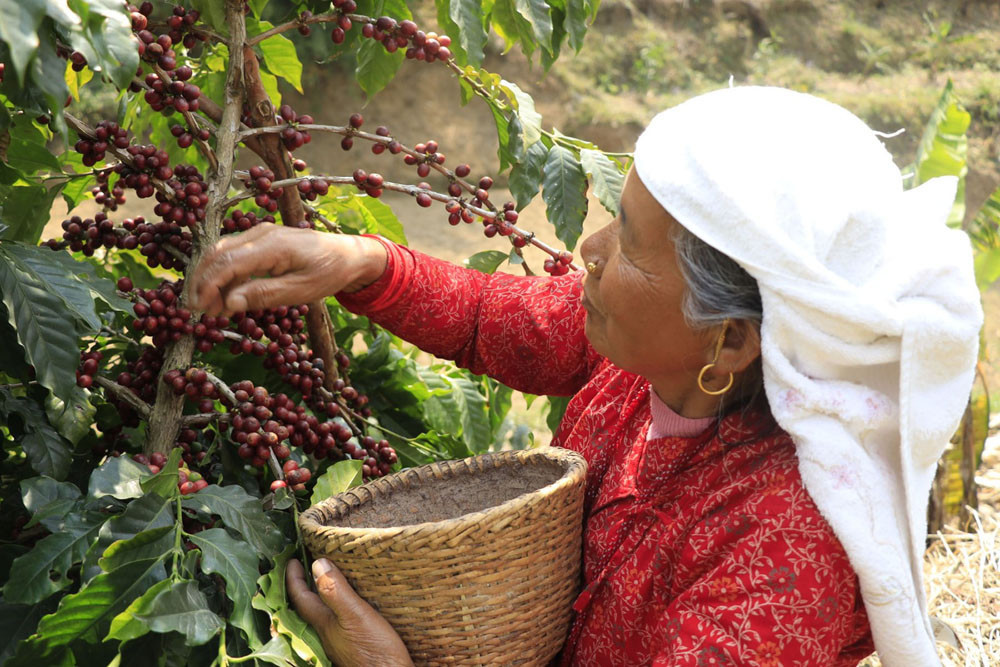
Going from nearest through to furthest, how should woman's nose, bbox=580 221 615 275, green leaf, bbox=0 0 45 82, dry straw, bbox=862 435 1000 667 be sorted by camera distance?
green leaf, bbox=0 0 45 82 → woman's nose, bbox=580 221 615 275 → dry straw, bbox=862 435 1000 667

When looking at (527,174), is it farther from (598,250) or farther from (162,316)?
(162,316)

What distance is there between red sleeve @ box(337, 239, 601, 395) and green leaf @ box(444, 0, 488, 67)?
13.1 inches

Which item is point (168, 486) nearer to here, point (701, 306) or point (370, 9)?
point (701, 306)

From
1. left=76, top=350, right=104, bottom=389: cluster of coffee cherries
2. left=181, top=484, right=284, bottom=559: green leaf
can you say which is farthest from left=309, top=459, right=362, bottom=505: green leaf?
left=76, top=350, right=104, bottom=389: cluster of coffee cherries

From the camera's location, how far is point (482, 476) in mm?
1492

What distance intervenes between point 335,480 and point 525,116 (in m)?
0.70

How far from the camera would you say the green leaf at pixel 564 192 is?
5.74ft

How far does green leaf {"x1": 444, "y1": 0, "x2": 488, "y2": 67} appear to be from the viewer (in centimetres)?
156

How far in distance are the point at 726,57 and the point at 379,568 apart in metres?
7.23

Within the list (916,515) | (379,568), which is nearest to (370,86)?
(379,568)

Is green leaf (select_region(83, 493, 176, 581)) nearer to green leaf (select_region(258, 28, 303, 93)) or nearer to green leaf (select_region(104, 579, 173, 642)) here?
green leaf (select_region(104, 579, 173, 642))

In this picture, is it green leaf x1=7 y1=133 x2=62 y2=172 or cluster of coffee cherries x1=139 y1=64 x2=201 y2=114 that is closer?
cluster of coffee cherries x1=139 y1=64 x2=201 y2=114

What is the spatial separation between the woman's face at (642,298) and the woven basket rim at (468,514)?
0.16 meters

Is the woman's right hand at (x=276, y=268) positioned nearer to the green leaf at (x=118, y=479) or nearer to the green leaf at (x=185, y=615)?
the green leaf at (x=118, y=479)
